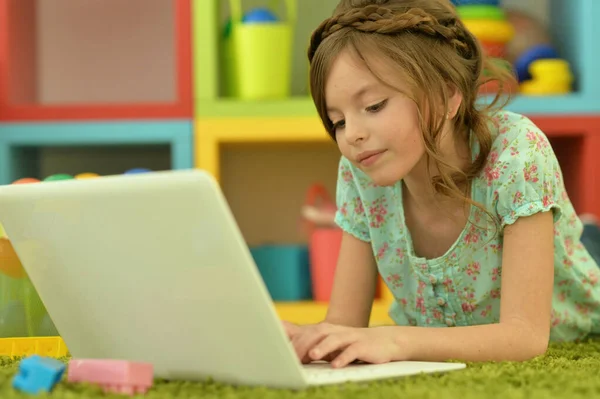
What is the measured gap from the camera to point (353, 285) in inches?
47.7

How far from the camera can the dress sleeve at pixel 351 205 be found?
1.25 metres

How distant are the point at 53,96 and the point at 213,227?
5.94ft

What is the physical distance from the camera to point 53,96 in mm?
2309

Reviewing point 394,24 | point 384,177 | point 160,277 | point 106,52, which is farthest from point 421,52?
point 106,52

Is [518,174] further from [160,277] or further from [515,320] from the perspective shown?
[160,277]

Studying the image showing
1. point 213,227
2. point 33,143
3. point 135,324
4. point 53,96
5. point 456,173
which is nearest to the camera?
point 213,227

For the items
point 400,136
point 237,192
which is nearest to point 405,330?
point 400,136

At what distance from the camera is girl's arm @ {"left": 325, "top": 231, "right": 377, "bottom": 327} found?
120 centimetres

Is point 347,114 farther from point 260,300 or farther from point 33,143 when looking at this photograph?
point 33,143

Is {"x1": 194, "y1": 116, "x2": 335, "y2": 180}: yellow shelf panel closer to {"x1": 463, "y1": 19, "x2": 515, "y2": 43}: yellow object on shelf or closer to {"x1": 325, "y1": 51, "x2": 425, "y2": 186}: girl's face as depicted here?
{"x1": 463, "y1": 19, "x2": 515, "y2": 43}: yellow object on shelf

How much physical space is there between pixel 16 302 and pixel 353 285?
1.50 ft

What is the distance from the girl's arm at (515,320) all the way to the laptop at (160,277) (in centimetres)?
7

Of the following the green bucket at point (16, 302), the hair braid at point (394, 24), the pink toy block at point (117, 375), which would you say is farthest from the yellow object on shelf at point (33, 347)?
the hair braid at point (394, 24)

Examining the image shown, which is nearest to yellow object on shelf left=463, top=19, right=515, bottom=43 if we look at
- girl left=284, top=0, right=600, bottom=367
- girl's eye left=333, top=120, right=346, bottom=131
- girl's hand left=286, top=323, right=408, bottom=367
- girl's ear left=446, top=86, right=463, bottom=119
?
girl left=284, top=0, right=600, bottom=367
